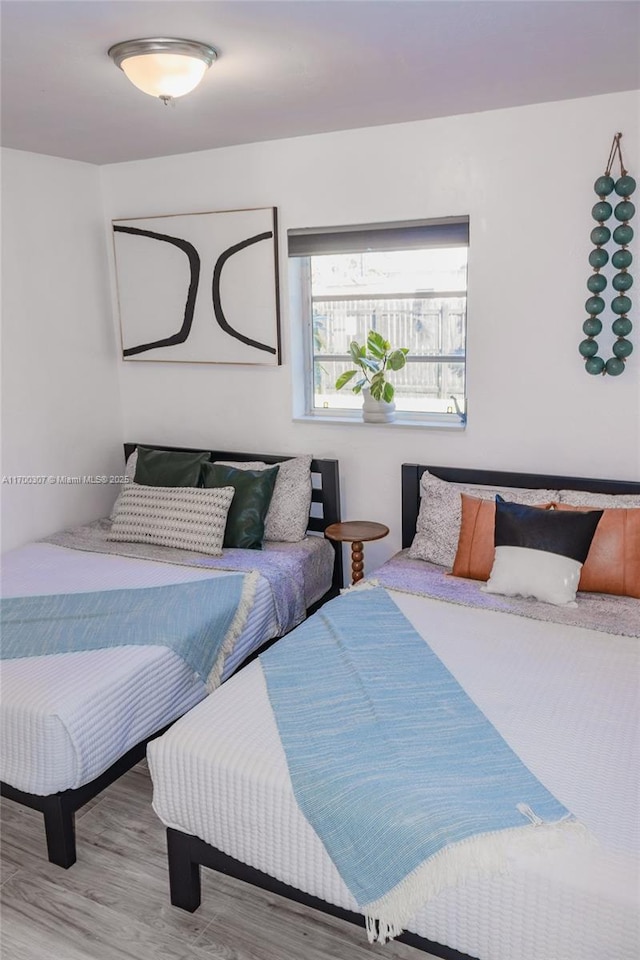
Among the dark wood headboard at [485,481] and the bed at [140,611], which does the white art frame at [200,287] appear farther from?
the dark wood headboard at [485,481]

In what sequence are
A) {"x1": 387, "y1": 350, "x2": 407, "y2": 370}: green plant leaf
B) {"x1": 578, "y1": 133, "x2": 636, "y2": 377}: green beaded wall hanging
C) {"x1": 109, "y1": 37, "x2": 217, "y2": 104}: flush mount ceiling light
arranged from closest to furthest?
{"x1": 109, "y1": 37, "x2": 217, "y2": 104}: flush mount ceiling light < {"x1": 578, "y1": 133, "x2": 636, "y2": 377}: green beaded wall hanging < {"x1": 387, "y1": 350, "x2": 407, "y2": 370}: green plant leaf

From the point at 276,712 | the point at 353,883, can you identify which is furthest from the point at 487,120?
the point at 353,883

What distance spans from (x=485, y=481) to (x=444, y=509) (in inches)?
9.8

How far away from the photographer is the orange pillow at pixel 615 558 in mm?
2854

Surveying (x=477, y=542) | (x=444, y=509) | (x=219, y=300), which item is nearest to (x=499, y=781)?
(x=477, y=542)

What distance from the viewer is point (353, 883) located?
1.80 m

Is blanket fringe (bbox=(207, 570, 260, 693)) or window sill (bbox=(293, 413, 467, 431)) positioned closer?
blanket fringe (bbox=(207, 570, 260, 693))

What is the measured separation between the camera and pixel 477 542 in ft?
10.1

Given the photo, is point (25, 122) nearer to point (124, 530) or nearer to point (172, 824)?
point (124, 530)

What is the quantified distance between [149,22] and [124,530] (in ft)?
7.33

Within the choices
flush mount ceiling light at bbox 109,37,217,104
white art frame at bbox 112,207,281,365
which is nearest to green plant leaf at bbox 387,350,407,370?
white art frame at bbox 112,207,281,365

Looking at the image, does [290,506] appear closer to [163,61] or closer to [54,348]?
[54,348]

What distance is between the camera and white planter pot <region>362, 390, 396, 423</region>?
3658 millimetres

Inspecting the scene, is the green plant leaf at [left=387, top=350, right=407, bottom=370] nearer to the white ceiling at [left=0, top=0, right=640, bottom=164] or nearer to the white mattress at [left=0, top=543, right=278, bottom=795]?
the white ceiling at [left=0, top=0, right=640, bottom=164]
